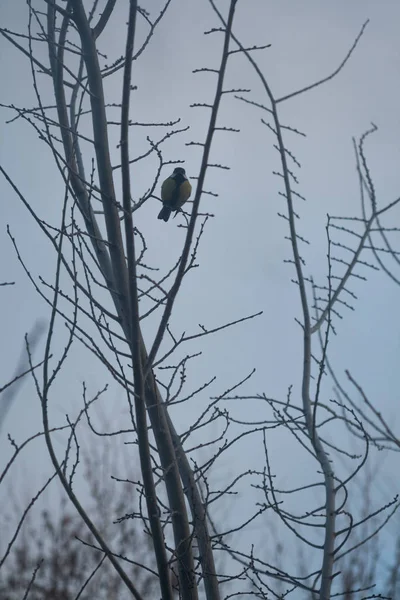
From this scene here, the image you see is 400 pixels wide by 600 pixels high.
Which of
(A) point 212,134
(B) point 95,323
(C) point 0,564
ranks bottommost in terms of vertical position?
(C) point 0,564

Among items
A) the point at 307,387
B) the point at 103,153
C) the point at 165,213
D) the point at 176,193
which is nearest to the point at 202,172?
the point at 103,153

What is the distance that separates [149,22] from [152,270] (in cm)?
140

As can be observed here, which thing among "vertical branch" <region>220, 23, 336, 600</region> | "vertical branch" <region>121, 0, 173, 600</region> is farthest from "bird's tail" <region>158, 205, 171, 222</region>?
"vertical branch" <region>121, 0, 173, 600</region>

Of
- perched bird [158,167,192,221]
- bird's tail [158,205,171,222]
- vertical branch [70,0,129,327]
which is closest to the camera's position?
vertical branch [70,0,129,327]

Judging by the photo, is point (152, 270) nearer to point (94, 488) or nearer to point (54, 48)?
Answer: point (54, 48)

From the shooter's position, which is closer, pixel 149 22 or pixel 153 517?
pixel 153 517

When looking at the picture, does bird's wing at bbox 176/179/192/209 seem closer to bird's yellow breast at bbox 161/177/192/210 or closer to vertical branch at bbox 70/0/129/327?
bird's yellow breast at bbox 161/177/192/210

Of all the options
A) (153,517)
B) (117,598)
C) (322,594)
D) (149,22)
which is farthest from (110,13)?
(117,598)

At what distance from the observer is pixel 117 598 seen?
1088cm

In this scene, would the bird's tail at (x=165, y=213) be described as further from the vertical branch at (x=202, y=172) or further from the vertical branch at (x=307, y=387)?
the vertical branch at (x=202, y=172)

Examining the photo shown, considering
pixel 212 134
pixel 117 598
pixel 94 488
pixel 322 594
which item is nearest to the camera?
pixel 212 134

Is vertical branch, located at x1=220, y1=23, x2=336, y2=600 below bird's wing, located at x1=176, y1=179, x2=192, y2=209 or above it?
below

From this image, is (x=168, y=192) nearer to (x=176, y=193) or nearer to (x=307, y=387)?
(x=176, y=193)

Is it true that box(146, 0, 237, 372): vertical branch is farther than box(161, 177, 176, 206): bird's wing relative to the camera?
No
